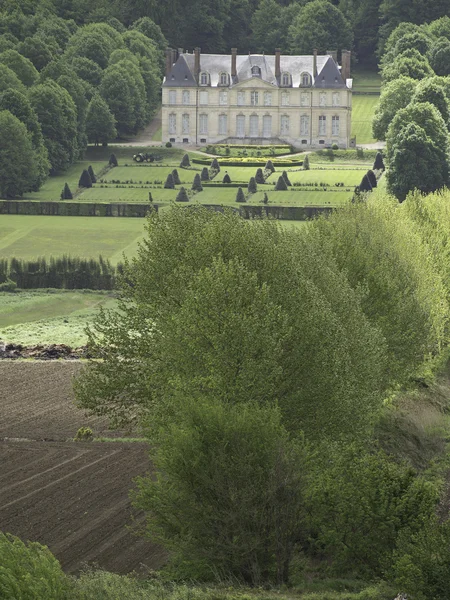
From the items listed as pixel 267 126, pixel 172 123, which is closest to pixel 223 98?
pixel 267 126

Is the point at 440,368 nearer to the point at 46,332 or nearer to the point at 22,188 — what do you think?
the point at 46,332

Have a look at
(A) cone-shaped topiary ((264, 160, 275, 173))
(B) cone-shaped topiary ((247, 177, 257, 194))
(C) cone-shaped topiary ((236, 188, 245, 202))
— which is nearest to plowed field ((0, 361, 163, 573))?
(C) cone-shaped topiary ((236, 188, 245, 202))

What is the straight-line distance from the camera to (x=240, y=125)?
13962 centimetres

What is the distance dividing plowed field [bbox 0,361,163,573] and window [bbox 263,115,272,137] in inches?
3540

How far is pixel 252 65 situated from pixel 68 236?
54105mm

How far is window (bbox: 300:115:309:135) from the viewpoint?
13762 centimetres

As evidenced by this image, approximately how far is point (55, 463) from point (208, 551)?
35.4 feet

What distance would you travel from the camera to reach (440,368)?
54.3 m

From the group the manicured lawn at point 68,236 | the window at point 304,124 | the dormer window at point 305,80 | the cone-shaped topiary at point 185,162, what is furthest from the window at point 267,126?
the manicured lawn at point 68,236

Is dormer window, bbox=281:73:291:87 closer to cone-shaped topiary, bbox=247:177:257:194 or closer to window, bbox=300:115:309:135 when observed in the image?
window, bbox=300:115:309:135

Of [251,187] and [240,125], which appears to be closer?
[251,187]

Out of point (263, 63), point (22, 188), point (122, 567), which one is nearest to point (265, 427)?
point (122, 567)

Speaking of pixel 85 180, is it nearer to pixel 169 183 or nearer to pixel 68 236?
pixel 169 183

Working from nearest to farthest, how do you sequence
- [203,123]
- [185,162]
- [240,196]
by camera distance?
1. [240,196]
2. [185,162]
3. [203,123]
